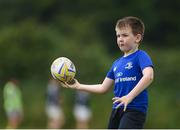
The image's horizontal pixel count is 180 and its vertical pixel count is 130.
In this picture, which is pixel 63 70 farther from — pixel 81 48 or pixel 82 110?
pixel 81 48

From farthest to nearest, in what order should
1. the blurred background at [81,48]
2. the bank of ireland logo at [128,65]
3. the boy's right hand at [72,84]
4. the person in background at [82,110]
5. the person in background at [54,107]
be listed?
the blurred background at [81,48]
the person in background at [82,110]
the person in background at [54,107]
the boy's right hand at [72,84]
the bank of ireland logo at [128,65]

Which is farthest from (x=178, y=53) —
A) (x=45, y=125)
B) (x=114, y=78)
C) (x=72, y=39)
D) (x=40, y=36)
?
(x=114, y=78)

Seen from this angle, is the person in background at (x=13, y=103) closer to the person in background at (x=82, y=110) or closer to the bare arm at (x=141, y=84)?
the person in background at (x=82, y=110)

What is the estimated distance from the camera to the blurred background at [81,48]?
26.6 metres

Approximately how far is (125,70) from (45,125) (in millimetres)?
16971

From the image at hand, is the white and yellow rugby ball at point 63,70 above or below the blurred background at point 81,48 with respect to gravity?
below

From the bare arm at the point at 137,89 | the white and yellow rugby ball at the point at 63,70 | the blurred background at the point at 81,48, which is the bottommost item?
the bare arm at the point at 137,89

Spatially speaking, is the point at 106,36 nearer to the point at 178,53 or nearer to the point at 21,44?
the point at 178,53

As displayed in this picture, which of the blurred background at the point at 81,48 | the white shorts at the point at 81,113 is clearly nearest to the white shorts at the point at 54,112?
the white shorts at the point at 81,113

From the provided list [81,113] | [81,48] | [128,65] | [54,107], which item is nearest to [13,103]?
[54,107]

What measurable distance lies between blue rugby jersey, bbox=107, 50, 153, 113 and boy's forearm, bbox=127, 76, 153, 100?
0.23 metres

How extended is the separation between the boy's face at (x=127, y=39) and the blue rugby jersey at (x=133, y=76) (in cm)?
10

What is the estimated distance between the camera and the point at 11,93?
2362 cm

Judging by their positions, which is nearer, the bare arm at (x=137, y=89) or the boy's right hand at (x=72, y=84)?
the bare arm at (x=137, y=89)
